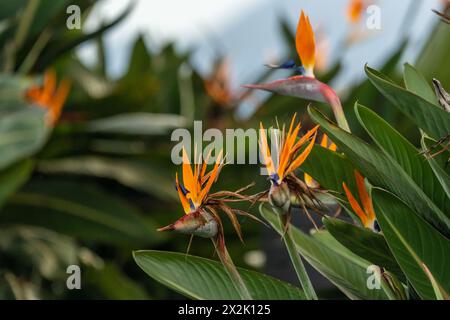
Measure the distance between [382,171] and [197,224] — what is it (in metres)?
0.17

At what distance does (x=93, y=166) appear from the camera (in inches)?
107

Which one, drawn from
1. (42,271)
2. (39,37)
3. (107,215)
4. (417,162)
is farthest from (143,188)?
(417,162)

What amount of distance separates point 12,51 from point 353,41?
103cm

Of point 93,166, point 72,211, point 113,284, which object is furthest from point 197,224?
point 93,166

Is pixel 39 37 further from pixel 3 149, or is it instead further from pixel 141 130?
pixel 3 149

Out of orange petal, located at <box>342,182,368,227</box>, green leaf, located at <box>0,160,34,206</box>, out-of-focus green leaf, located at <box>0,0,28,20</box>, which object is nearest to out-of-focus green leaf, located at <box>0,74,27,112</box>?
green leaf, located at <box>0,160,34,206</box>

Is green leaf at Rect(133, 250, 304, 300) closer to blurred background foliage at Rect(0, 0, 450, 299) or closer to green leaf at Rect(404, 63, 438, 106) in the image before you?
green leaf at Rect(404, 63, 438, 106)

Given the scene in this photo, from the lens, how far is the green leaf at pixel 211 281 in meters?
0.77

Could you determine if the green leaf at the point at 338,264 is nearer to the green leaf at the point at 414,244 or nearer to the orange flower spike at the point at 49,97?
the green leaf at the point at 414,244

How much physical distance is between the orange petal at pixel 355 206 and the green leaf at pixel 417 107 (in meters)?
0.08

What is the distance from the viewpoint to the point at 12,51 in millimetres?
2609

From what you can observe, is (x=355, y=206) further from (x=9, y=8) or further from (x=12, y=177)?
(x=9, y=8)

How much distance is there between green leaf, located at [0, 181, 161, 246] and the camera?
2.46 m

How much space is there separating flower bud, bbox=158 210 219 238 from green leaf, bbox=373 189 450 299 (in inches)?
5.5
